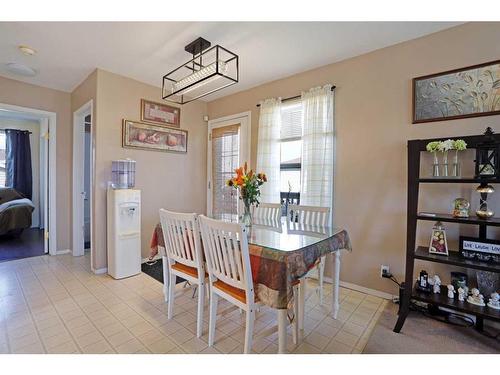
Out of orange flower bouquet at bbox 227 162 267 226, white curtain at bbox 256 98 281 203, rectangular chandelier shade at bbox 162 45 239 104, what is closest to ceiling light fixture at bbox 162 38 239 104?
rectangular chandelier shade at bbox 162 45 239 104

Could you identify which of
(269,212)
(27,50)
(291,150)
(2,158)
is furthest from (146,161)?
(2,158)

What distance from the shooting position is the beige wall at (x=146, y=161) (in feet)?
9.50

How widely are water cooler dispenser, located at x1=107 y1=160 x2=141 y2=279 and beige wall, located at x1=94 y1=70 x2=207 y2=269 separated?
0.55 ft

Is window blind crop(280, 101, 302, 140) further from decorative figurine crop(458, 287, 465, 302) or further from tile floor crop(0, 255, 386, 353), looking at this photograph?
decorative figurine crop(458, 287, 465, 302)

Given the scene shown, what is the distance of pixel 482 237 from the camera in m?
1.80

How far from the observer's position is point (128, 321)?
1937 mm

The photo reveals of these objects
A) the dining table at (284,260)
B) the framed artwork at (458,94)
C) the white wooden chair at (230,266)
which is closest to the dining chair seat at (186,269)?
the white wooden chair at (230,266)

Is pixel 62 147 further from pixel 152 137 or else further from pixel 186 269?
pixel 186 269

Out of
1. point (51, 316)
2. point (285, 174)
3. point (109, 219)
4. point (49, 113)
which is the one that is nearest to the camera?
point (51, 316)

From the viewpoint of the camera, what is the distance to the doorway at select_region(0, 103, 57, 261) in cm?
353

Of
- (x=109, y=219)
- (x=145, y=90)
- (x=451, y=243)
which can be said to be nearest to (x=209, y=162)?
(x=145, y=90)

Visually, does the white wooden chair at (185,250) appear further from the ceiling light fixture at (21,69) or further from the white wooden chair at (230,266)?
the ceiling light fixture at (21,69)

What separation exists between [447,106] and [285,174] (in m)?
1.77
